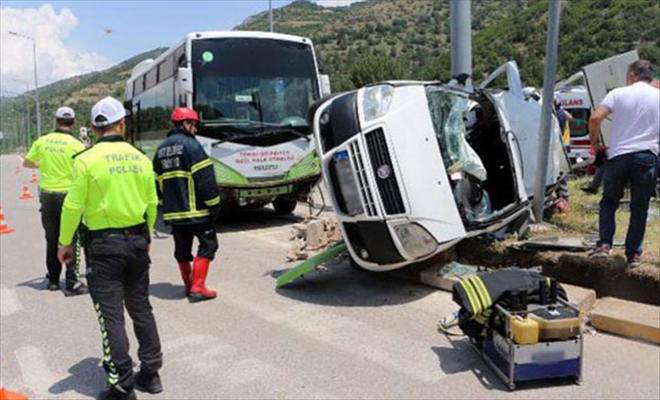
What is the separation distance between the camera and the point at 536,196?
699 cm

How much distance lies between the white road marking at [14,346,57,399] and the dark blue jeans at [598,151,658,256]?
4851mm

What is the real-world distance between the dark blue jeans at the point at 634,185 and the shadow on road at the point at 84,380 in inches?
178

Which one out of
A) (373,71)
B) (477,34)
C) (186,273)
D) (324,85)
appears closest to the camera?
(186,273)

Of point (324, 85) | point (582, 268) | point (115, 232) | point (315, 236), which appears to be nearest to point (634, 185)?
point (582, 268)

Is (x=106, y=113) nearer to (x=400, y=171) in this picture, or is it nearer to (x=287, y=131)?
(x=400, y=171)

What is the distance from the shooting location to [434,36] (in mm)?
64250

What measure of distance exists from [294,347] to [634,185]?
130 inches

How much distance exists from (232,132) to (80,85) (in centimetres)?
11141

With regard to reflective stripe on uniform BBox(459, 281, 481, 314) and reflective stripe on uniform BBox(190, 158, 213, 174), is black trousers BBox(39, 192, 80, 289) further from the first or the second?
reflective stripe on uniform BBox(459, 281, 481, 314)

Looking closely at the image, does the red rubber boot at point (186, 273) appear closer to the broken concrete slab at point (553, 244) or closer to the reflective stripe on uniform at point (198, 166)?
the reflective stripe on uniform at point (198, 166)

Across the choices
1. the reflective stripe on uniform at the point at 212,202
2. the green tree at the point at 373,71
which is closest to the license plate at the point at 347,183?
the reflective stripe on uniform at the point at 212,202

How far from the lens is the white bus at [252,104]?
998cm

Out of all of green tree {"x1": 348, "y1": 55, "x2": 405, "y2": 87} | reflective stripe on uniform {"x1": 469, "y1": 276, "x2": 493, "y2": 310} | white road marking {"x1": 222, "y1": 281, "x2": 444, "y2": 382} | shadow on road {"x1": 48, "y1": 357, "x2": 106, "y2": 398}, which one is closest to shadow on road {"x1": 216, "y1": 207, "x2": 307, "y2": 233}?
white road marking {"x1": 222, "y1": 281, "x2": 444, "y2": 382}

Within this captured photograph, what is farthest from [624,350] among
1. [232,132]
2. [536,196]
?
[232,132]
